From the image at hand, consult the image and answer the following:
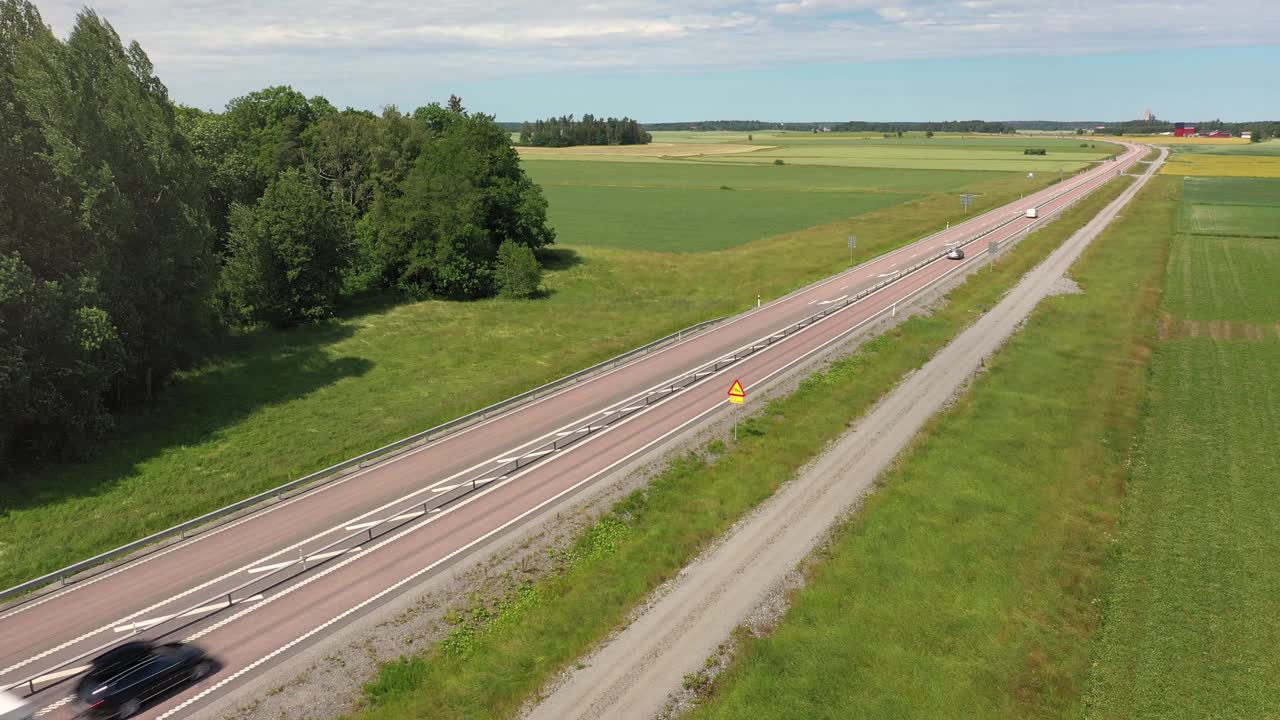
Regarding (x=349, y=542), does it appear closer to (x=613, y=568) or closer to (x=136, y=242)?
(x=613, y=568)

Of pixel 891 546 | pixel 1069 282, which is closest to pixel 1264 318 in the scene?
pixel 1069 282

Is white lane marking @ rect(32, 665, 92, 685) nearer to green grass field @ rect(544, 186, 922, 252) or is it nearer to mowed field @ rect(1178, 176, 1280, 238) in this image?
green grass field @ rect(544, 186, 922, 252)

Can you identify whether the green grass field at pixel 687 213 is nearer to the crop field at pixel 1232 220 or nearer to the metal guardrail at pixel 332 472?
the crop field at pixel 1232 220

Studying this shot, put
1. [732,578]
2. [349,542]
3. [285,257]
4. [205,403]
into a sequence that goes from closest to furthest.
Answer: [732,578], [349,542], [205,403], [285,257]

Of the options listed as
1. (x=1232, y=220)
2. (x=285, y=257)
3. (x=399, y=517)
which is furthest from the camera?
(x=1232, y=220)

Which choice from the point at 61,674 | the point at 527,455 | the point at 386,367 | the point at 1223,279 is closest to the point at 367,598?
the point at 61,674

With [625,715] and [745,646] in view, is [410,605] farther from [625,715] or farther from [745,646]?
[745,646]
